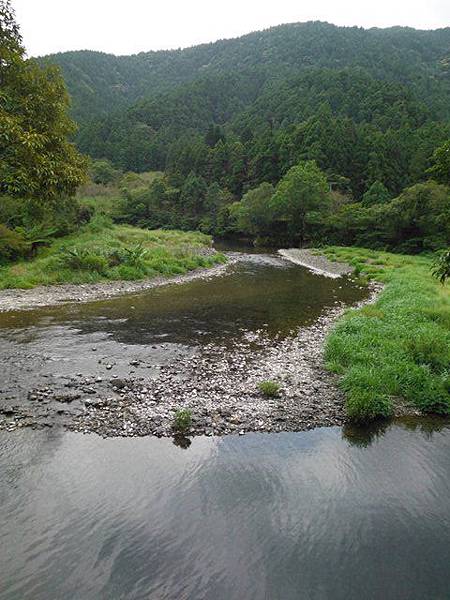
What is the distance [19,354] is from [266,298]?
49.6 ft

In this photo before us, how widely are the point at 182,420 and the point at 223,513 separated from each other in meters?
3.01

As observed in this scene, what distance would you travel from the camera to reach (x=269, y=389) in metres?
12.1

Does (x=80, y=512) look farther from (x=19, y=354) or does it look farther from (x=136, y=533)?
(x=19, y=354)

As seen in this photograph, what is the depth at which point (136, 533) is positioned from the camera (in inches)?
278

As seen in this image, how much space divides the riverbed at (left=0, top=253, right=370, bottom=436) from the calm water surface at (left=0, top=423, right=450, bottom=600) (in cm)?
88

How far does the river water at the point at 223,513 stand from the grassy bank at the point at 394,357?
98cm

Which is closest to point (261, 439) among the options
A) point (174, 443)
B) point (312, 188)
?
point (174, 443)

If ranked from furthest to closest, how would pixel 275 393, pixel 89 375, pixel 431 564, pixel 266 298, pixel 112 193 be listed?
1. pixel 112 193
2. pixel 266 298
3. pixel 89 375
4. pixel 275 393
5. pixel 431 564

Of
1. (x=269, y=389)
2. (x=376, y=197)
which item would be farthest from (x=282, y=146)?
(x=269, y=389)

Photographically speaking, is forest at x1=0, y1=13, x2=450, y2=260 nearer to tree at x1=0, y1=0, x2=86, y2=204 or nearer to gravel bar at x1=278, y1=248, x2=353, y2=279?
tree at x1=0, y1=0, x2=86, y2=204

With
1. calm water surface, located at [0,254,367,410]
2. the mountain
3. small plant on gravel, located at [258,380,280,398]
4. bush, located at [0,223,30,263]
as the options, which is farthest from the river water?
the mountain

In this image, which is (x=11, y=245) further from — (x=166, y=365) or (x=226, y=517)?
(x=226, y=517)

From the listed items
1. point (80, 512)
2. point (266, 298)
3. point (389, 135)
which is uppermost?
point (389, 135)

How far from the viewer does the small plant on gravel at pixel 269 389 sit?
1205 centimetres
